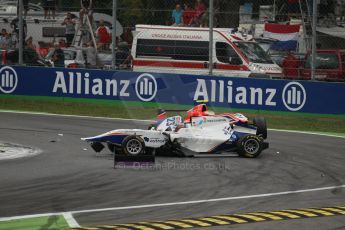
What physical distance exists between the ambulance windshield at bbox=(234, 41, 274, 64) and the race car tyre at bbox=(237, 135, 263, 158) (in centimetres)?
1039

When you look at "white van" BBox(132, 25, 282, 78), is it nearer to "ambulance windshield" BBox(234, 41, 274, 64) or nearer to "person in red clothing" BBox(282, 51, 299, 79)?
"ambulance windshield" BBox(234, 41, 274, 64)

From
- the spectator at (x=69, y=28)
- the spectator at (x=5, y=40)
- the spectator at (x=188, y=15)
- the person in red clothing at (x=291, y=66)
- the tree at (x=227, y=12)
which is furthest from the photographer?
the spectator at (x=5, y=40)

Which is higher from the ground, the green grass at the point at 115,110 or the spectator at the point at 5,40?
the spectator at the point at 5,40

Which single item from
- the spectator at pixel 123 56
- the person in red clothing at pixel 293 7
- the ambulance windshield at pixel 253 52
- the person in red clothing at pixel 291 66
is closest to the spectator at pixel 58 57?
the spectator at pixel 123 56

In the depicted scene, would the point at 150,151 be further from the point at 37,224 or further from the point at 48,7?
the point at 48,7

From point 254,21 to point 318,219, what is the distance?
15.3 m

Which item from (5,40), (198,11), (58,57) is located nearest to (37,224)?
(198,11)

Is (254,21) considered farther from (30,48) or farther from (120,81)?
(30,48)

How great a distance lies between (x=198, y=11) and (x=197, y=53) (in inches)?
53.0

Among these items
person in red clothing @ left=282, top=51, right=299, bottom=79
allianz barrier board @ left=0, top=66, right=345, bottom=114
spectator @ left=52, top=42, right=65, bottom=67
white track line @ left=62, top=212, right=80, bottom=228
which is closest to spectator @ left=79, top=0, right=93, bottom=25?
spectator @ left=52, top=42, right=65, bottom=67

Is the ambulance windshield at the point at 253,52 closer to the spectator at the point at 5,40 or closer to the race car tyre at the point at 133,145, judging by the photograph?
the spectator at the point at 5,40

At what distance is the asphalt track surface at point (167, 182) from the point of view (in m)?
9.71

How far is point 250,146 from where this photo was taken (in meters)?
14.5

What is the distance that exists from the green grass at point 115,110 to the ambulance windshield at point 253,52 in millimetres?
3341
